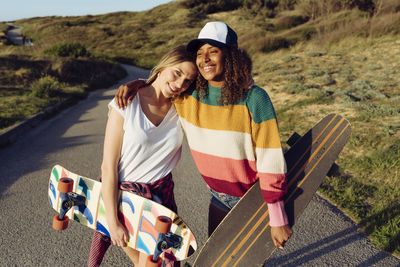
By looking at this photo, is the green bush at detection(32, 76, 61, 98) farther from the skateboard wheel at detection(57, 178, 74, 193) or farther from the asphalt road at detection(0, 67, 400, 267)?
the skateboard wheel at detection(57, 178, 74, 193)

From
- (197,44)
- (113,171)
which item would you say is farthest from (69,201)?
(197,44)

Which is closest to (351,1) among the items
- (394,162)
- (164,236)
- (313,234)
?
(394,162)

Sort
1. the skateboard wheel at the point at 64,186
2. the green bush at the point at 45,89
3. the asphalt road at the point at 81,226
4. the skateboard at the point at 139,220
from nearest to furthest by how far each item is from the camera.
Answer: the skateboard at the point at 139,220
the skateboard wheel at the point at 64,186
the asphalt road at the point at 81,226
the green bush at the point at 45,89

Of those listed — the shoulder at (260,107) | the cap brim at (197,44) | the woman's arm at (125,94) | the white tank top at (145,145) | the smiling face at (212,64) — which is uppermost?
the cap brim at (197,44)

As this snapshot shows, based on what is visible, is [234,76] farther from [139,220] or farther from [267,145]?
[139,220]

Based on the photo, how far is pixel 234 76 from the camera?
5.16ft

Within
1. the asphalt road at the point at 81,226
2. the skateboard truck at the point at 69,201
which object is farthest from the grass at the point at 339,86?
the skateboard truck at the point at 69,201

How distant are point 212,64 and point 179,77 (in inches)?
9.3

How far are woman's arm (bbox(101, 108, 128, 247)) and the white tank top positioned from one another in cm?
4

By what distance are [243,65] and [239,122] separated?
0.32m

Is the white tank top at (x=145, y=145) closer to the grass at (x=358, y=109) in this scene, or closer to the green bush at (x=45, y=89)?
the grass at (x=358, y=109)

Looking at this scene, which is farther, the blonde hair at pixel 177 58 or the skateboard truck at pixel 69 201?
the skateboard truck at pixel 69 201

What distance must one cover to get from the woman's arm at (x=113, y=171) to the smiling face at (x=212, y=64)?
547 millimetres

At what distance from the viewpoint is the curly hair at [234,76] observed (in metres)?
1.55
